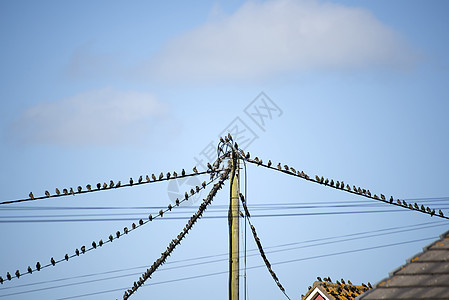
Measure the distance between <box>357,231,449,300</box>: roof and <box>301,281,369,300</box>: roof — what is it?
14.0m

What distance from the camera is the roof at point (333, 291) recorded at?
24.1 metres

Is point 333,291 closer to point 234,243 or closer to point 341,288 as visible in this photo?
point 341,288

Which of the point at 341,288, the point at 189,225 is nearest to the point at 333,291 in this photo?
the point at 341,288

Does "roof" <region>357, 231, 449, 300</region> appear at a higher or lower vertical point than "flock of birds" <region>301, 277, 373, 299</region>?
higher

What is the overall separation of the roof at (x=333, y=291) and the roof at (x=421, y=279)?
13997 mm

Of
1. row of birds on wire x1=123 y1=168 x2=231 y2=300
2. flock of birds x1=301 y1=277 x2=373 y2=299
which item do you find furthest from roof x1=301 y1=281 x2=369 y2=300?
row of birds on wire x1=123 y1=168 x2=231 y2=300

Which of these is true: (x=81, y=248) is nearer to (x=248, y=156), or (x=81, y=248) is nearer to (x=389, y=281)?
(x=248, y=156)

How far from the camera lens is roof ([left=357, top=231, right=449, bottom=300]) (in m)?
9.29

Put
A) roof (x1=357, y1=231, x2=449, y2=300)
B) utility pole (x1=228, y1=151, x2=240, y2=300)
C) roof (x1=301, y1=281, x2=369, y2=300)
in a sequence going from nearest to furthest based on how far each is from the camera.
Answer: roof (x1=357, y1=231, x2=449, y2=300)
utility pole (x1=228, y1=151, x2=240, y2=300)
roof (x1=301, y1=281, x2=369, y2=300)

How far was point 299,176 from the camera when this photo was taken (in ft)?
61.1

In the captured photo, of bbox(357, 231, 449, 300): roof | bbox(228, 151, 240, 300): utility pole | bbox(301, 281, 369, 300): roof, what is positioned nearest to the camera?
bbox(357, 231, 449, 300): roof

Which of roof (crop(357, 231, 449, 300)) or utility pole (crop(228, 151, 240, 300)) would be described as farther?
utility pole (crop(228, 151, 240, 300))

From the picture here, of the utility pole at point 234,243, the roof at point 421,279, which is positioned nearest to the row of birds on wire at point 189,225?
the utility pole at point 234,243

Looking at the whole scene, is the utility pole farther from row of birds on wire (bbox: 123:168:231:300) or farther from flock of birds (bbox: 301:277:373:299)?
flock of birds (bbox: 301:277:373:299)
